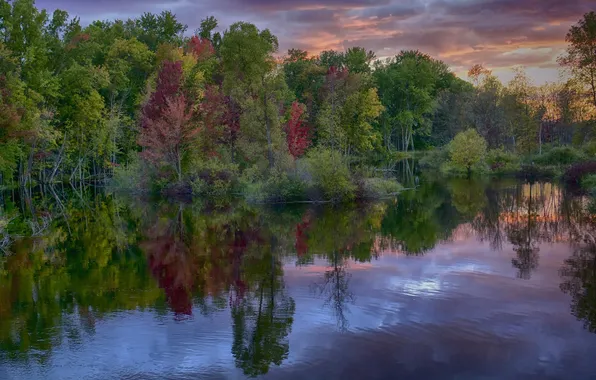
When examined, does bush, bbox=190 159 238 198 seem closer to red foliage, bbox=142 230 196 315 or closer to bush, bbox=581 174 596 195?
red foliage, bbox=142 230 196 315

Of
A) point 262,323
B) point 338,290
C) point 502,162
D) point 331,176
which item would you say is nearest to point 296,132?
point 502,162

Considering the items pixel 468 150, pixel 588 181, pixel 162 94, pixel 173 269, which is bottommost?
pixel 173 269

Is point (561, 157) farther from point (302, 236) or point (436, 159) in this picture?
point (302, 236)

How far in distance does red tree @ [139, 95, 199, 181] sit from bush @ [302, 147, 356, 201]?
46.4ft

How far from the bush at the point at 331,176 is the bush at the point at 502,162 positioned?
2726 centimetres

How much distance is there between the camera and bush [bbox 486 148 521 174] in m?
55.2

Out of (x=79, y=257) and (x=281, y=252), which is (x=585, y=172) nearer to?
(x=281, y=252)

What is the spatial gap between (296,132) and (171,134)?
18.0m

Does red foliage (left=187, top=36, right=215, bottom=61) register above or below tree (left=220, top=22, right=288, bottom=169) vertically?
above

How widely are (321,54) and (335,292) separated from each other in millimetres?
85431

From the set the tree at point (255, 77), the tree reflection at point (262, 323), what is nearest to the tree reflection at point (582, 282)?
the tree reflection at point (262, 323)

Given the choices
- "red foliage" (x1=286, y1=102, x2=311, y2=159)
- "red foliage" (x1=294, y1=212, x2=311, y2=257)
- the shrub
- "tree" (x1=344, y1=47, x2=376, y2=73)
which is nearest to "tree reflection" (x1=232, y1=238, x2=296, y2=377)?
"red foliage" (x1=294, y1=212, x2=311, y2=257)

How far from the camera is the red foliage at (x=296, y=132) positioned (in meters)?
56.6

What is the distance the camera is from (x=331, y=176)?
33.2m
